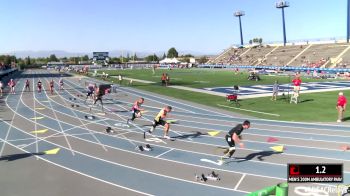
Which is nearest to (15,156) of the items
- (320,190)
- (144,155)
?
(144,155)

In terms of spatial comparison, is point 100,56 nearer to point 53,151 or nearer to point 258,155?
point 53,151

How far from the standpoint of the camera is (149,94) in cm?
3303

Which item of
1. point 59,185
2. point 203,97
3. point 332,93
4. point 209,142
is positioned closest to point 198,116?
point 209,142

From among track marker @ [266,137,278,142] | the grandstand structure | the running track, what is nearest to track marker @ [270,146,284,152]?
the running track

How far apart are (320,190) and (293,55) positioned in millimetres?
76639

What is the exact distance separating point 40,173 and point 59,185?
1455 mm

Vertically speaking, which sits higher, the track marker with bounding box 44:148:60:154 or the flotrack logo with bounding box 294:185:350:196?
the track marker with bounding box 44:148:60:154

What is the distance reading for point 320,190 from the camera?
946 cm
